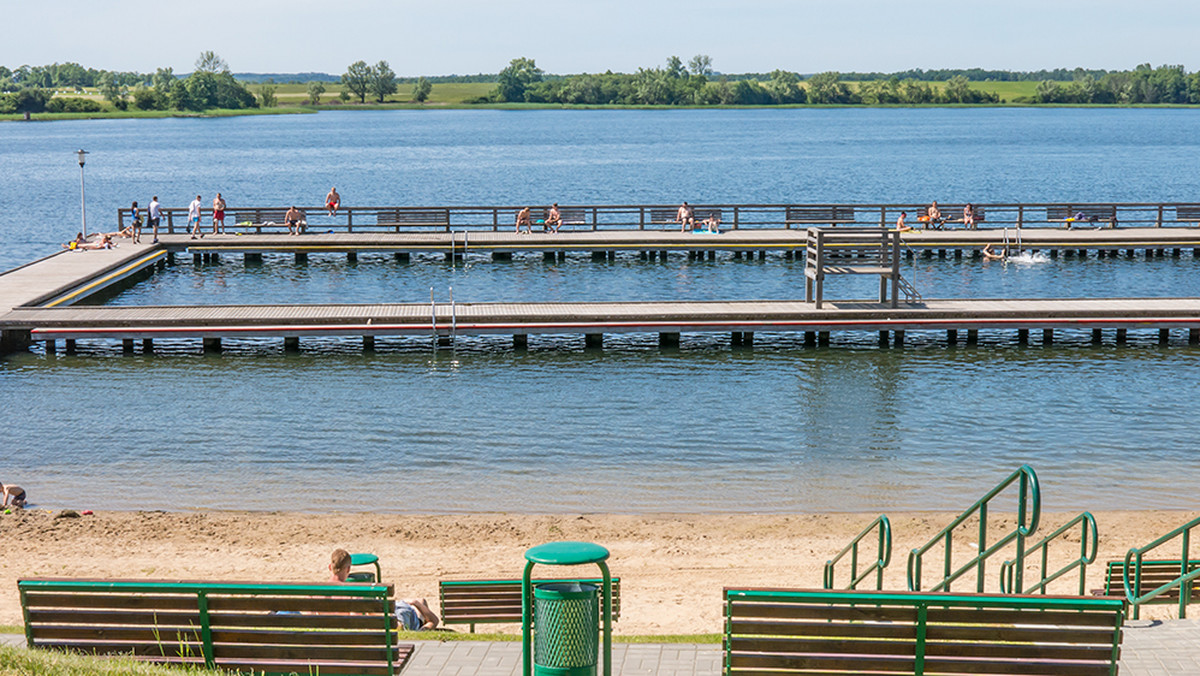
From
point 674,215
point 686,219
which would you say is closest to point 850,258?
point 686,219

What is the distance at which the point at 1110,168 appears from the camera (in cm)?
10912

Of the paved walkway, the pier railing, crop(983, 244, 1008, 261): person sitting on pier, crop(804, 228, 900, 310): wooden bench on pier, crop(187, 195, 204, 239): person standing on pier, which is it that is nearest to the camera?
the paved walkway

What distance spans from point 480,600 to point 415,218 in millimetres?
35107

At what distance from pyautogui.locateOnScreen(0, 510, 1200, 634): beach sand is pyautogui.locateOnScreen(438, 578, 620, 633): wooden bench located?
1825mm

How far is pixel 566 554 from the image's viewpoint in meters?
7.10

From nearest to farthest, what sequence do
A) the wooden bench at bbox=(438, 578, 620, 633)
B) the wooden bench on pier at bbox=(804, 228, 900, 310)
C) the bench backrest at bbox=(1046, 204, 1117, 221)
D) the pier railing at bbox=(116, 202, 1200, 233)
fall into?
the wooden bench at bbox=(438, 578, 620, 633) → the wooden bench on pier at bbox=(804, 228, 900, 310) → the pier railing at bbox=(116, 202, 1200, 233) → the bench backrest at bbox=(1046, 204, 1117, 221)

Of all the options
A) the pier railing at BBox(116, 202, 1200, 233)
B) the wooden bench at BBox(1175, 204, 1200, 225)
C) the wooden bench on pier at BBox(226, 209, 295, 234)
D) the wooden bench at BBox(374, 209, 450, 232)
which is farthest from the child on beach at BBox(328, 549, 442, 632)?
the wooden bench at BBox(1175, 204, 1200, 225)

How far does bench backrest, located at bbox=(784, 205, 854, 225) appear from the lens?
44281mm

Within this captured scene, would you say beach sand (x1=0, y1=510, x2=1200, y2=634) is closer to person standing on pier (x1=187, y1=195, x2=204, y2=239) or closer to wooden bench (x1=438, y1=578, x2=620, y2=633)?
wooden bench (x1=438, y1=578, x2=620, y2=633)

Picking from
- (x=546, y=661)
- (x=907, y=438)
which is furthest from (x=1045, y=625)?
(x=907, y=438)

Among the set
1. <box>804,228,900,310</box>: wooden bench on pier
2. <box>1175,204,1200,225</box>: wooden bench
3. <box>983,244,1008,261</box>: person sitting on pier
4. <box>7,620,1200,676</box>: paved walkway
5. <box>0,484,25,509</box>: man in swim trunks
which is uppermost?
<box>1175,204,1200,225</box>: wooden bench

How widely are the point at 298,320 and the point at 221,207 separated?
60.6ft

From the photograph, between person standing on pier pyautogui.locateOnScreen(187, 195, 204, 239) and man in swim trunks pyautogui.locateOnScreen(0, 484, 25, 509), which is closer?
man in swim trunks pyautogui.locateOnScreen(0, 484, 25, 509)

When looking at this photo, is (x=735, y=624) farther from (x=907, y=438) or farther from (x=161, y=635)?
(x=907, y=438)
